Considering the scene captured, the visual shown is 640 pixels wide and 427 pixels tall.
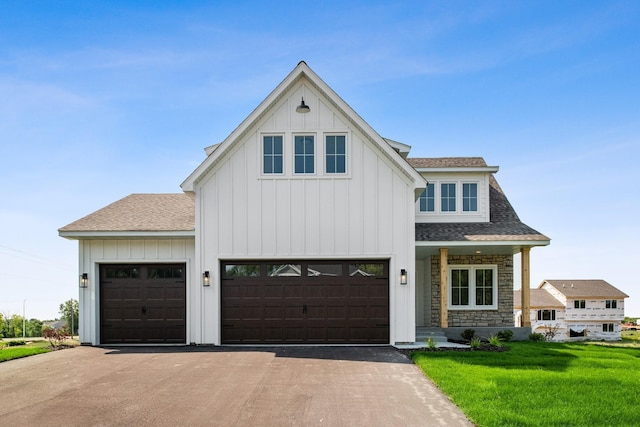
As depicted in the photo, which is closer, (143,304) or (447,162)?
(143,304)

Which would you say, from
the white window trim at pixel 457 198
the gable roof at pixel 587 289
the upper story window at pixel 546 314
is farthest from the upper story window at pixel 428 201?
the upper story window at pixel 546 314

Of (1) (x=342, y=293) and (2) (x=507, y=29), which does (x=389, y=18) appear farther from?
(1) (x=342, y=293)

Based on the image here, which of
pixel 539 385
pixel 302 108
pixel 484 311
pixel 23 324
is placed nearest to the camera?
pixel 539 385

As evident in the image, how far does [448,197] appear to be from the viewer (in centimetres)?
1973

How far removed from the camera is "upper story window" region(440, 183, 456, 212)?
19672 mm

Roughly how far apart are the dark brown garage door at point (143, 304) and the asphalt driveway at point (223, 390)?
2188mm

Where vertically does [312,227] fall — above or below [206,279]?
above

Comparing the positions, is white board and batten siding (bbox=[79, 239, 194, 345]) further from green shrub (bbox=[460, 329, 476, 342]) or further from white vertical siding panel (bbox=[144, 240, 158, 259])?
green shrub (bbox=[460, 329, 476, 342])

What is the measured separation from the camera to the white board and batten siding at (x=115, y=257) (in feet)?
53.4

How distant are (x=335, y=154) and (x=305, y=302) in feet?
13.7

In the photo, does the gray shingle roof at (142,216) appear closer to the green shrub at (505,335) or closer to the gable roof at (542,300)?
the green shrub at (505,335)

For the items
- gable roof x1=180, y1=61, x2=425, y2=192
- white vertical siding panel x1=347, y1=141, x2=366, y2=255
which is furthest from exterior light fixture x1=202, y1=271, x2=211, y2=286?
white vertical siding panel x1=347, y1=141, x2=366, y2=255

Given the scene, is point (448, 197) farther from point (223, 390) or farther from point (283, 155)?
point (223, 390)

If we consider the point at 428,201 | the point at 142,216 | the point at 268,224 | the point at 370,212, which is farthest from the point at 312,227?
the point at 428,201
